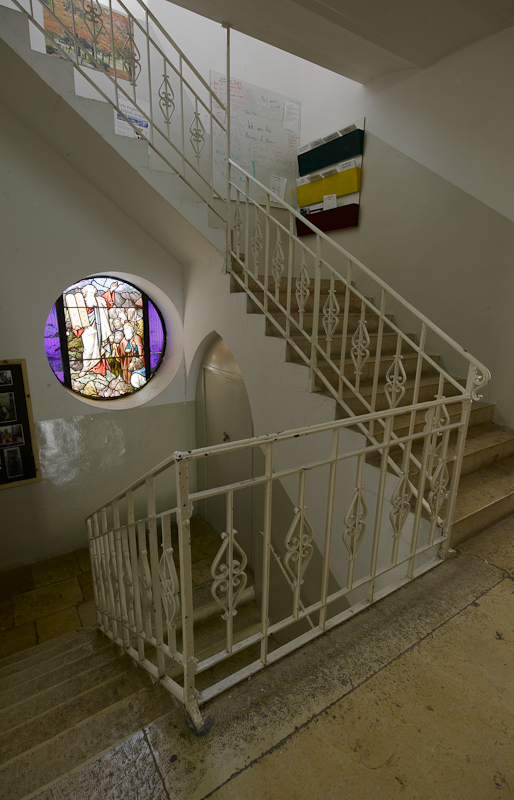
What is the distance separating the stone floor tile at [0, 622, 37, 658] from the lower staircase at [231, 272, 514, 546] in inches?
122

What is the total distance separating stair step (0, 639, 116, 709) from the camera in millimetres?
2221

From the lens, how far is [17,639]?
324cm

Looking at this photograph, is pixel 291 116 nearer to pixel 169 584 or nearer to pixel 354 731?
pixel 169 584

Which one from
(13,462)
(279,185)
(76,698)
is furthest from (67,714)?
(279,185)

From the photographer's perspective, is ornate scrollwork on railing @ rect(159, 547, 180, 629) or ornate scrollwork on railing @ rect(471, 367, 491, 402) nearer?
ornate scrollwork on railing @ rect(159, 547, 180, 629)

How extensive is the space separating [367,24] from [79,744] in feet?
14.4

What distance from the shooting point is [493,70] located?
9.71ft

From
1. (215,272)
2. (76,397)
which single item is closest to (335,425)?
(215,272)

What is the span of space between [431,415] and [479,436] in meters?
1.53

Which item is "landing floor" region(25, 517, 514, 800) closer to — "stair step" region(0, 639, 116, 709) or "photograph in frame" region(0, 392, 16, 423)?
"stair step" region(0, 639, 116, 709)

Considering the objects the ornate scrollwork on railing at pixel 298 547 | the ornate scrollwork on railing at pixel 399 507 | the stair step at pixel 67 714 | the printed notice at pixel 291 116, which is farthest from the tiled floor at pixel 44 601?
the printed notice at pixel 291 116

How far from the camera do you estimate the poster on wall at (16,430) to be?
12.2ft

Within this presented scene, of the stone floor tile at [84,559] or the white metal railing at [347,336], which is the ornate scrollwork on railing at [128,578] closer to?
the white metal railing at [347,336]

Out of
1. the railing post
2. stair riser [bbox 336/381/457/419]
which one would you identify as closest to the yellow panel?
stair riser [bbox 336/381/457/419]
